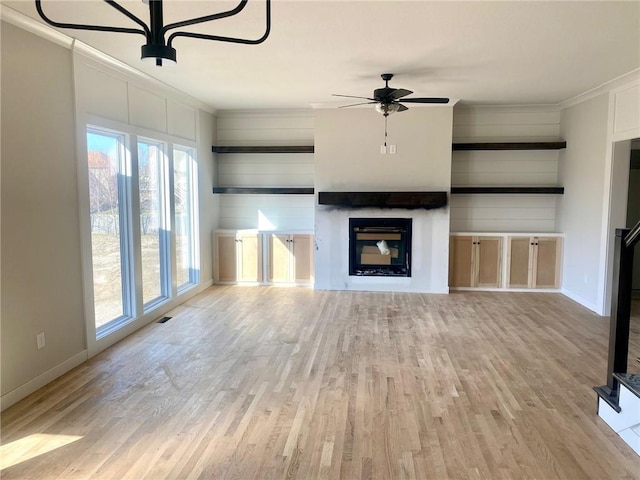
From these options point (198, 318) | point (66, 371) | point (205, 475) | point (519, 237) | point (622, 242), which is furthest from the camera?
point (519, 237)

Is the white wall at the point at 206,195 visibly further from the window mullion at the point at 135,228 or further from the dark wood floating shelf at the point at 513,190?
the dark wood floating shelf at the point at 513,190

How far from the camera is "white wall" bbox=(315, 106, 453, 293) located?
6.26 metres

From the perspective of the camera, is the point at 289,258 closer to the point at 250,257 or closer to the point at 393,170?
the point at 250,257

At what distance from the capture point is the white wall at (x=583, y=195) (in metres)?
5.33

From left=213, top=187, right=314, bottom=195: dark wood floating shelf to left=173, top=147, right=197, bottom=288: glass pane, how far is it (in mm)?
738

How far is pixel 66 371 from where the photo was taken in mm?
3617

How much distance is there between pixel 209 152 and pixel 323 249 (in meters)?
2.29

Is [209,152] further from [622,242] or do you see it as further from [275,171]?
[622,242]

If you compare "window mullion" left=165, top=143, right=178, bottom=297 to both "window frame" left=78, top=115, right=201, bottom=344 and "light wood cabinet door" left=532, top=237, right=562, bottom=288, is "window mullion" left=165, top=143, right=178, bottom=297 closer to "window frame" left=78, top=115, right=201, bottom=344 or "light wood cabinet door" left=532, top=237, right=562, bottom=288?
"window frame" left=78, top=115, right=201, bottom=344

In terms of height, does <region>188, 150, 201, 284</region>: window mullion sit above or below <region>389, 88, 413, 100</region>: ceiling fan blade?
below

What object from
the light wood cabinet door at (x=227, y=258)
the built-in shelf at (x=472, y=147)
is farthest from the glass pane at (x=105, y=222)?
the built-in shelf at (x=472, y=147)

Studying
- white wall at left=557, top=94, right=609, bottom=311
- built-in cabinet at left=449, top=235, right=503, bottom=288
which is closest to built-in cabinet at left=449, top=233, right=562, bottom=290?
built-in cabinet at left=449, top=235, right=503, bottom=288

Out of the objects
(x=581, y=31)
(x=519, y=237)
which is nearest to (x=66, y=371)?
(x=581, y=31)

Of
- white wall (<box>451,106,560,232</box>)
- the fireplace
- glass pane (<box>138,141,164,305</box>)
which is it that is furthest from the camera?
white wall (<box>451,106,560,232</box>)
